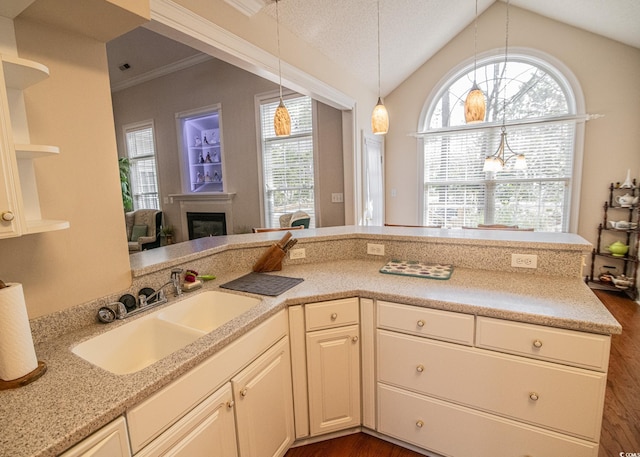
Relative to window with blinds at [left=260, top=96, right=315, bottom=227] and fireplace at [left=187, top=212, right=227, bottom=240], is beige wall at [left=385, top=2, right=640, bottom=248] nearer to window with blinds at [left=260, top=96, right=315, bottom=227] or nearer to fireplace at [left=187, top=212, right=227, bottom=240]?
window with blinds at [left=260, top=96, right=315, bottom=227]

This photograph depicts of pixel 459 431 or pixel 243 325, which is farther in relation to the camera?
pixel 459 431

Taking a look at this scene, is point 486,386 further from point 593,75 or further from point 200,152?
point 200,152

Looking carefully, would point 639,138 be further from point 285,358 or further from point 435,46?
point 285,358

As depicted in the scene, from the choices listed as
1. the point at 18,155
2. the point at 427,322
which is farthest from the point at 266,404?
the point at 18,155

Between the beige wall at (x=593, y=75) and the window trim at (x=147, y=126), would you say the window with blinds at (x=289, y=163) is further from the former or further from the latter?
the window trim at (x=147, y=126)

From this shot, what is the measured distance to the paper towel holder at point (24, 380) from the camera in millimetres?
834

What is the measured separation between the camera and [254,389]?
49.4 inches

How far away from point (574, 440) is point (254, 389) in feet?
4.17

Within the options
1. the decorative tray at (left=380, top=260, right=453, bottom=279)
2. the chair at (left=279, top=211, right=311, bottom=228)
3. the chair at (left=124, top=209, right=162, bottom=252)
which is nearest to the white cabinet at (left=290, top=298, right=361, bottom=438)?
the decorative tray at (left=380, top=260, right=453, bottom=279)

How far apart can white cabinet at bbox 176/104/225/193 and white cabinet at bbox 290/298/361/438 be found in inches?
168

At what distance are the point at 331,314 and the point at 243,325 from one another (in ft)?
1.62

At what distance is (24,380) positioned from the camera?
2.79 feet

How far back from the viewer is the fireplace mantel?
16.8 ft

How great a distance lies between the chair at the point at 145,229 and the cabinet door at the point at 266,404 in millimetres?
4826
